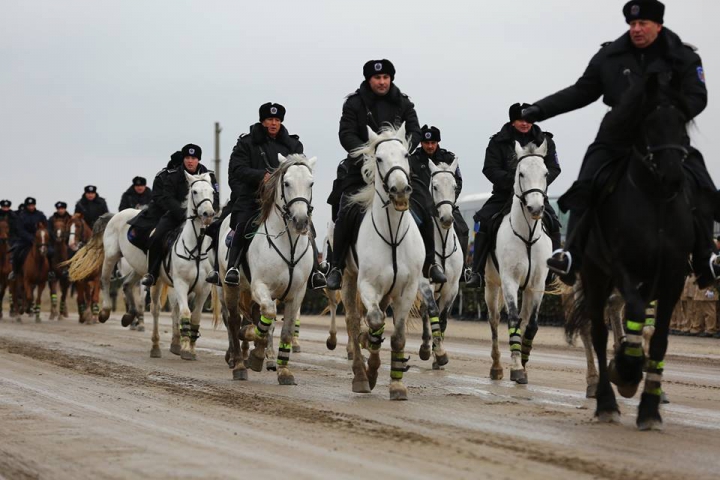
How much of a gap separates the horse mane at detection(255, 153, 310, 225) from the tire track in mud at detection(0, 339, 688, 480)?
7.36 feet

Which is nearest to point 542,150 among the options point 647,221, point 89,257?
point 647,221

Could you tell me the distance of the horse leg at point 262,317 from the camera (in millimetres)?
14383

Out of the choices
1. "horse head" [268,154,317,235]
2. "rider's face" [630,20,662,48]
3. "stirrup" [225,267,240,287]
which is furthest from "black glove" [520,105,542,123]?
"stirrup" [225,267,240,287]

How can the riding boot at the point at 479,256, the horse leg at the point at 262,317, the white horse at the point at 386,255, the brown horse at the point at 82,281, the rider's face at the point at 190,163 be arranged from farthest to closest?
the brown horse at the point at 82,281 < the rider's face at the point at 190,163 < the riding boot at the point at 479,256 < the horse leg at the point at 262,317 < the white horse at the point at 386,255

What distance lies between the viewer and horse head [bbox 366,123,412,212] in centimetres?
1214

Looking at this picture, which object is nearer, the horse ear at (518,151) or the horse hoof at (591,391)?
the horse hoof at (591,391)

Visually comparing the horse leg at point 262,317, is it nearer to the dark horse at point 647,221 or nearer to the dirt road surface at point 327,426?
the dirt road surface at point 327,426

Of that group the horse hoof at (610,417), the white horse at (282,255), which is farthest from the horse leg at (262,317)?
the horse hoof at (610,417)

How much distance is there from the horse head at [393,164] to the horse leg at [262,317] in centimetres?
237

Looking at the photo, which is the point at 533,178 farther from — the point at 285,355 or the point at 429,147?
the point at 429,147

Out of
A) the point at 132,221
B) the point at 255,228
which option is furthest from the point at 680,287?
the point at 132,221

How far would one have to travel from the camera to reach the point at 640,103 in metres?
9.92

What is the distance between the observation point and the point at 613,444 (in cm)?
905

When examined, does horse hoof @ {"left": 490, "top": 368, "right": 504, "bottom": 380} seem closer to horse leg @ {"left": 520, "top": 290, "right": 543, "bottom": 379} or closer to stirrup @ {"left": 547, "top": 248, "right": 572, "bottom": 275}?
horse leg @ {"left": 520, "top": 290, "right": 543, "bottom": 379}
